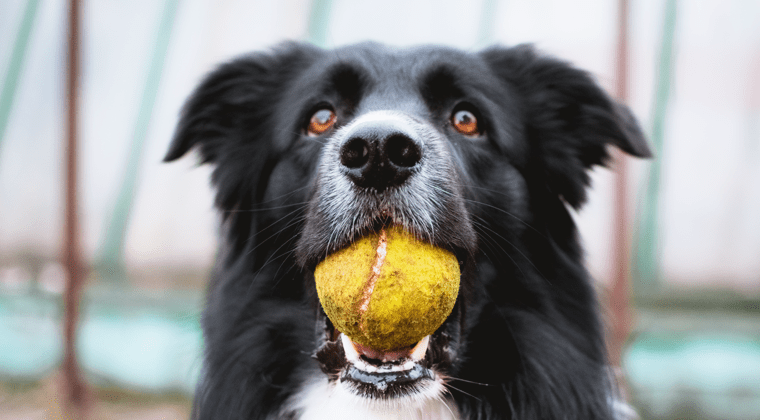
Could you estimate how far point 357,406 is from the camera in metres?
1.74

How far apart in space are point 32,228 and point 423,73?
13.1 ft

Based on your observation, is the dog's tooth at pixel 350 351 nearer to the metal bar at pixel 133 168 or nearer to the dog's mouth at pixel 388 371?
the dog's mouth at pixel 388 371

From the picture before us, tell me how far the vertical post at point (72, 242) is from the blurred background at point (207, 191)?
0.19ft

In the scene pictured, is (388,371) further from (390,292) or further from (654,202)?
(654,202)

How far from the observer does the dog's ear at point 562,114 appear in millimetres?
2270

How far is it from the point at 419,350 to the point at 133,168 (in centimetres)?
376

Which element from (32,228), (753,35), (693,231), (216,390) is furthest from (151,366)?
(753,35)

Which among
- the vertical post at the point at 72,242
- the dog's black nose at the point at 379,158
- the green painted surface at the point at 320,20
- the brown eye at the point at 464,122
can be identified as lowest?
the vertical post at the point at 72,242

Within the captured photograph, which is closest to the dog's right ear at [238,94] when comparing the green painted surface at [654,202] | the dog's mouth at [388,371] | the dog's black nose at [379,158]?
the dog's black nose at [379,158]

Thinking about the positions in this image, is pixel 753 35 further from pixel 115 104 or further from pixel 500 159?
pixel 115 104

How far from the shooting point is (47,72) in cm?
455

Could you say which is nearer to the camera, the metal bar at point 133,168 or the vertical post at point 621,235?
the vertical post at point 621,235

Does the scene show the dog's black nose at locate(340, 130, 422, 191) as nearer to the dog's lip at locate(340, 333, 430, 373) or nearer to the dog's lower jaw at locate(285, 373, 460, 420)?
the dog's lip at locate(340, 333, 430, 373)

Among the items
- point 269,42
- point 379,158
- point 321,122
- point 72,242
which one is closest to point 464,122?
point 321,122
